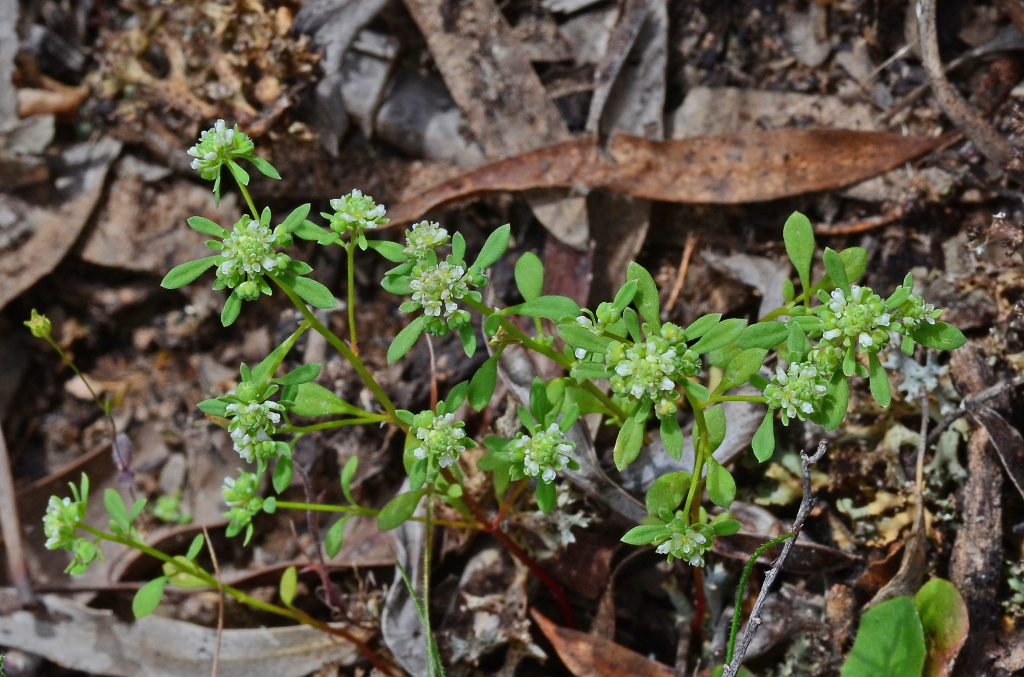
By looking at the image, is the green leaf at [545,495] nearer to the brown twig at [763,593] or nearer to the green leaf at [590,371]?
the green leaf at [590,371]

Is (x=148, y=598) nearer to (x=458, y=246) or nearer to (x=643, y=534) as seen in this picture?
(x=458, y=246)

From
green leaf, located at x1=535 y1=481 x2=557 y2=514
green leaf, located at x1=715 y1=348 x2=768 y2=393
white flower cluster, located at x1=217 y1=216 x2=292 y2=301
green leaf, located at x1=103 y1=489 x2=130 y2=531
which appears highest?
white flower cluster, located at x1=217 y1=216 x2=292 y2=301

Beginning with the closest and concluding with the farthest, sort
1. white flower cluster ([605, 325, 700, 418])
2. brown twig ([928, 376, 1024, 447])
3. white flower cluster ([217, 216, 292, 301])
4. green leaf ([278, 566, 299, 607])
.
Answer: white flower cluster ([605, 325, 700, 418])
white flower cluster ([217, 216, 292, 301])
brown twig ([928, 376, 1024, 447])
green leaf ([278, 566, 299, 607])

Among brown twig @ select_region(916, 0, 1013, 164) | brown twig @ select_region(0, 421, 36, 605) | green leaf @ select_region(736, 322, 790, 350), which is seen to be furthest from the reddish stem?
brown twig @ select_region(916, 0, 1013, 164)

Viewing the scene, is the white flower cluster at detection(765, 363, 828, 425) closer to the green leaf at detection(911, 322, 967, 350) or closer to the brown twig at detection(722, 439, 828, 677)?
the brown twig at detection(722, 439, 828, 677)

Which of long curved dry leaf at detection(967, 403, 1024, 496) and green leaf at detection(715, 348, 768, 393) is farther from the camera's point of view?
long curved dry leaf at detection(967, 403, 1024, 496)

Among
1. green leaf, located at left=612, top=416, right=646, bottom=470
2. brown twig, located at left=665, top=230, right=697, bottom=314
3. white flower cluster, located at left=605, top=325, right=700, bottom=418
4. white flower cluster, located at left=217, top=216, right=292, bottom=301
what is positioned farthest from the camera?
brown twig, located at left=665, top=230, right=697, bottom=314

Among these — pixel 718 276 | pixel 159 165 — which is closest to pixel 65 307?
pixel 159 165

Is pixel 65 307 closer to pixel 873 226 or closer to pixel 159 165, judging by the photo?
pixel 159 165
